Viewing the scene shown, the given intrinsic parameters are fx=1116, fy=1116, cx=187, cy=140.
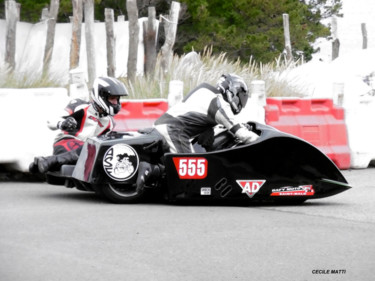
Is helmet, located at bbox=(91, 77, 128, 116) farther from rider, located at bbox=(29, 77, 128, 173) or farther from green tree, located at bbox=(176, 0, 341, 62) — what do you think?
green tree, located at bbox=(176, 0, 341, 62)

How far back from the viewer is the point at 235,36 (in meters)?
36.4

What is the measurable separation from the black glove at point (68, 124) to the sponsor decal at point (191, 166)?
1.52 meters

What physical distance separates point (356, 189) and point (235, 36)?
2476 cm

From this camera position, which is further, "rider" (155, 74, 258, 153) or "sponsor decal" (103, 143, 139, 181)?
"rider" (155, 74, 258, 153)

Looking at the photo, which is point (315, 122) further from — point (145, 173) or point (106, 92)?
point (145, 173)

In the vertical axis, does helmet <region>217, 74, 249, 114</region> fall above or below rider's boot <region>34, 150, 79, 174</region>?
above

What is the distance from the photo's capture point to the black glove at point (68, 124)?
1120 cm

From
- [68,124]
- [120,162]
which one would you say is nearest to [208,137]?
[120,162]

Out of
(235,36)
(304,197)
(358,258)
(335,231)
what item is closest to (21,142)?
(304,197)

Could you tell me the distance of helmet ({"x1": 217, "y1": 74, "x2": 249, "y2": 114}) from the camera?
→ 413 inches

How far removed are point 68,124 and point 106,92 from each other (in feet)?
1.64

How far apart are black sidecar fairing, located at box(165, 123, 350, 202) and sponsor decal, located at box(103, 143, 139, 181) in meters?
0.35

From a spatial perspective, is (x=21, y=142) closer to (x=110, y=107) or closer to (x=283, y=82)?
(x=110, y=107)

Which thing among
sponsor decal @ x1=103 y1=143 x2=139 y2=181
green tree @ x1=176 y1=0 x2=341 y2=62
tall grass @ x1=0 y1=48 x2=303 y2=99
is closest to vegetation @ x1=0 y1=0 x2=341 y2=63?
green tree @ x1=176 y1=0 x2=341 y2=62
